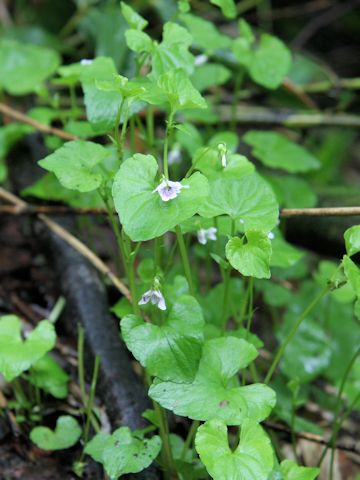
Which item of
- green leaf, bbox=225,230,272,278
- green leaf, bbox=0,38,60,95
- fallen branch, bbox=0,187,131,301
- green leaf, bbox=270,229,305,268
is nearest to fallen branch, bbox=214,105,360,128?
green leaf, bbox=0,38,60,95

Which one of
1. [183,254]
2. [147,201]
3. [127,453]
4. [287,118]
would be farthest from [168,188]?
[287,118]

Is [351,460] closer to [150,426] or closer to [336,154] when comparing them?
[150,426]

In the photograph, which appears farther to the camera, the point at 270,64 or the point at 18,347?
the point at 270,64

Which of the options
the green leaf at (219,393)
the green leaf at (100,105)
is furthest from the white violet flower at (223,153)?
the green leaf at (219,393)

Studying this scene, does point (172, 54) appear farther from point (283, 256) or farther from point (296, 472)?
point (296, 472)

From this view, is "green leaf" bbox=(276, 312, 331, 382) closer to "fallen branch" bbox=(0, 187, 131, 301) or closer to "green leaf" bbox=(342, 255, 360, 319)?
"fallen branch" bbox=(0, 187, 131, 301)

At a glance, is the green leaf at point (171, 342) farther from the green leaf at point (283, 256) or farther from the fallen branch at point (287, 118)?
the fallen branch at point (287, 118)

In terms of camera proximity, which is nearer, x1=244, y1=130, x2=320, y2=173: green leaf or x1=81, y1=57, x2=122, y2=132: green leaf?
x1=81, y1=57, x2=122, y2=132: green leaf
